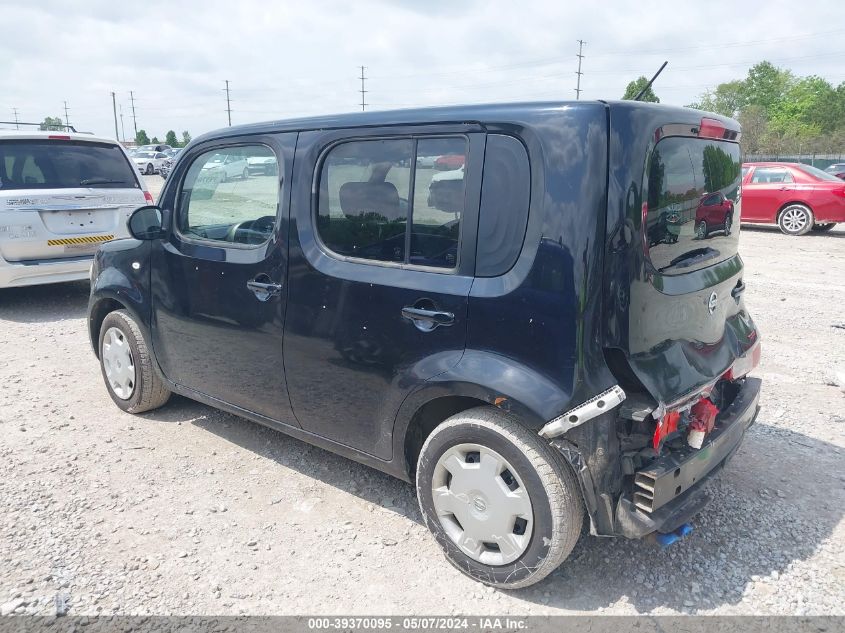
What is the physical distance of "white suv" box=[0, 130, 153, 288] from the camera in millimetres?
6723

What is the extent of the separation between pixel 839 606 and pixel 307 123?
3156mm

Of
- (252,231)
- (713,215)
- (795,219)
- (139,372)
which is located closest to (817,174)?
(795,219)

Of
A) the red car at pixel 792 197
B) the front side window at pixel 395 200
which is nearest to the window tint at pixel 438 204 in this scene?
the front side window at pixel 395 200

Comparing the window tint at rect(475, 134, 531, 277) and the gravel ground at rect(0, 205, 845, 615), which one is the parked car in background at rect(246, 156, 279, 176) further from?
the gravel ground at rect(0, 205, 845, 615)

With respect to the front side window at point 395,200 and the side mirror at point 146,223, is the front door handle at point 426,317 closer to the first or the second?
the front side window at point 395,200

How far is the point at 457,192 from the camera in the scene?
265 cm

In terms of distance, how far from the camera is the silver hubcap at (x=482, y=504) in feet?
8.48

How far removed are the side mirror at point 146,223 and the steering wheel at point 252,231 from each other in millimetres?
584

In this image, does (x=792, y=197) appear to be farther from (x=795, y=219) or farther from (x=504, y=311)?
(x=504, y=311)

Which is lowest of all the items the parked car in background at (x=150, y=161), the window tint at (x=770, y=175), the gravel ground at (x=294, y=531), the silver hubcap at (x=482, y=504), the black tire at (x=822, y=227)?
the gravel ground at (x=294, y=531)

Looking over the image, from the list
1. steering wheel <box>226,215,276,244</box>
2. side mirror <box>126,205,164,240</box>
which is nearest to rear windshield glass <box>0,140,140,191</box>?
side mirror <box>126,205,164,240</box>

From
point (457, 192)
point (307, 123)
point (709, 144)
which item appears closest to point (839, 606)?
point (709, 144)

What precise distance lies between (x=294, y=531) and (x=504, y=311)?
5.16ft

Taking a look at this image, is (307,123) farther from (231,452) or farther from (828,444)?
(828,444)
